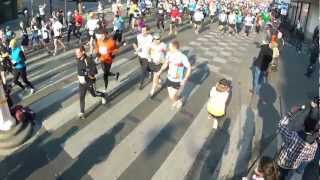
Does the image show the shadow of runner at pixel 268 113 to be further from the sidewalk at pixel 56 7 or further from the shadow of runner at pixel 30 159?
the sidewalk at pixel 56 7

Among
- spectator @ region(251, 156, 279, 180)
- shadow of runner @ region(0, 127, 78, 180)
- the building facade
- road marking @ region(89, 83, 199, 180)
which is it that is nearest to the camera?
spectator @ region(251, 156, 279, 180)

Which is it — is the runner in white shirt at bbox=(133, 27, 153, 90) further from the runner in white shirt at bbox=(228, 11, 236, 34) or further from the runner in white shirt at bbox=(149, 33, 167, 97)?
the runner in white shirt at bbox=(228, 11, 236, 34)

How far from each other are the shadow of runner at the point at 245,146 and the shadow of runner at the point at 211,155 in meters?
0.37

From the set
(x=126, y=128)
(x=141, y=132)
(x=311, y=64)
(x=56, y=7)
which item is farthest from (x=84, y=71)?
(x=56, y=7)

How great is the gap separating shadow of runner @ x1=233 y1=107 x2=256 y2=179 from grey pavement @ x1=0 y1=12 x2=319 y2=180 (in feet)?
0.07

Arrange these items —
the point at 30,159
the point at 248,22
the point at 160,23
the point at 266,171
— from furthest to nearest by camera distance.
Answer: the point at 248,22
the point at 160,23
the point at 30,159
the point at 266,171

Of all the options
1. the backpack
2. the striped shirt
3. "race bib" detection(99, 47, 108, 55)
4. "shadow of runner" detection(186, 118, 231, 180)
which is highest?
"race bib" detection(99, 47, 108, 55)

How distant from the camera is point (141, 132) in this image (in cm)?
1015

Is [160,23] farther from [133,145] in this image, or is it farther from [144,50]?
[133,145]

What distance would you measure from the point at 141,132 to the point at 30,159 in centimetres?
270

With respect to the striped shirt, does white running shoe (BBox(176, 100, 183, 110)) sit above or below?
below

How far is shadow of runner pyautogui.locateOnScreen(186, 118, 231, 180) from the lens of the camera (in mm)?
8461

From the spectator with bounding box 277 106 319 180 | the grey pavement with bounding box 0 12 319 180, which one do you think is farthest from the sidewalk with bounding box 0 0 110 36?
the spectator with bounding box 277 106 319 180

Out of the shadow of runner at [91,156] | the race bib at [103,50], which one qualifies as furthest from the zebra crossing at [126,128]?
the race bib at [103,50]
